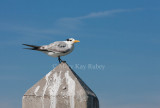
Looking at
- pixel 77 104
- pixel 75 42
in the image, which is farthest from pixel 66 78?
pixel 75 42

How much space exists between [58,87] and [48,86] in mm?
239

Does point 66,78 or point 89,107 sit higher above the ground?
point 66,78

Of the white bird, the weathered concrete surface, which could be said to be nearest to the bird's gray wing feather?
the white bird

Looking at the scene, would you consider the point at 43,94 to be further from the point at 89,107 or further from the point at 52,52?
the point at 52,52

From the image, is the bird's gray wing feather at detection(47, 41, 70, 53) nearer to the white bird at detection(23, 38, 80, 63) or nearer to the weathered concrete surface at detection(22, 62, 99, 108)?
the white bird at detection(23, 38, 80, 63)

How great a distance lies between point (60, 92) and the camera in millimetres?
5570

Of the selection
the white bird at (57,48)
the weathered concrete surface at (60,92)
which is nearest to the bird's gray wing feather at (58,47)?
the white bird at (57,48)

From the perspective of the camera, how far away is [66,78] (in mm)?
5812

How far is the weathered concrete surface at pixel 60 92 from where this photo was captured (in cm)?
550

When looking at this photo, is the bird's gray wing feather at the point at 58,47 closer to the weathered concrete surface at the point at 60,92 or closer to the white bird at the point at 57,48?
the white bird at the point at 57,48

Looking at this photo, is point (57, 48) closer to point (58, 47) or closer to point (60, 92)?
point (58, 47)

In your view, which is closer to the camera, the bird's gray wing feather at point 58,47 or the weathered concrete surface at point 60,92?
the weathered concrete surface at point 60,92

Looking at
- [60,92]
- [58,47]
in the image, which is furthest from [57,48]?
[60,92]

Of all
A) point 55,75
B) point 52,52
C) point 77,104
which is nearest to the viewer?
point 77,104
